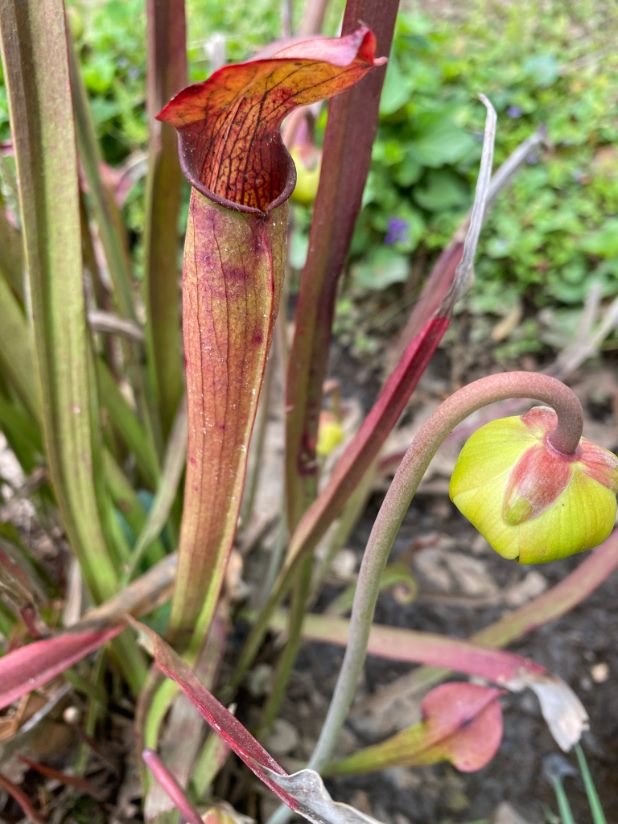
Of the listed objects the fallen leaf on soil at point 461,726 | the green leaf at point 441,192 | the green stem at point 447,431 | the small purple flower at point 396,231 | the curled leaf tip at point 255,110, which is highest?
the curled leaf tip at point 255,110

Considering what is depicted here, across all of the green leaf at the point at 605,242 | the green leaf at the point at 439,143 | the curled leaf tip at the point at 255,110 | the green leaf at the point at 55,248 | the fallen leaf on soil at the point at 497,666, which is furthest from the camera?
the green leaf at the point at 439,143

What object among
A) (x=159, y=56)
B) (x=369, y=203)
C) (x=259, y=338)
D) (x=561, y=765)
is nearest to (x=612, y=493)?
(x=259, y=338)

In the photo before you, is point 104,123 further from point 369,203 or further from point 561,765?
point 561,765

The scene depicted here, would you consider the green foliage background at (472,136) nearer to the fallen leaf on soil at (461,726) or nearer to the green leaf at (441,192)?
the green leaf at (441,192)

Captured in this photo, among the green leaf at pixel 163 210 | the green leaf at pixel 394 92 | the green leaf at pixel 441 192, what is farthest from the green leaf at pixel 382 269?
the green leaf at pixel 163 210

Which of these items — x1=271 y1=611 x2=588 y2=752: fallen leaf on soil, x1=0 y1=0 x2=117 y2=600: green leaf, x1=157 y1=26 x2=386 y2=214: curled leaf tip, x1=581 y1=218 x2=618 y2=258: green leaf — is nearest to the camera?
x1=157 y1=26 x2=386 y2=214: curled leaf tip

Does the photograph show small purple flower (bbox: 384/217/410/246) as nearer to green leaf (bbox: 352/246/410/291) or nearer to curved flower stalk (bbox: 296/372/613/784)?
green leaf (bbox: 352/246/410/291)

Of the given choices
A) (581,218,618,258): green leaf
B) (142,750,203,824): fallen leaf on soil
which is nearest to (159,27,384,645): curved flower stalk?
(142,750,203,824): fallen leaf on soil
